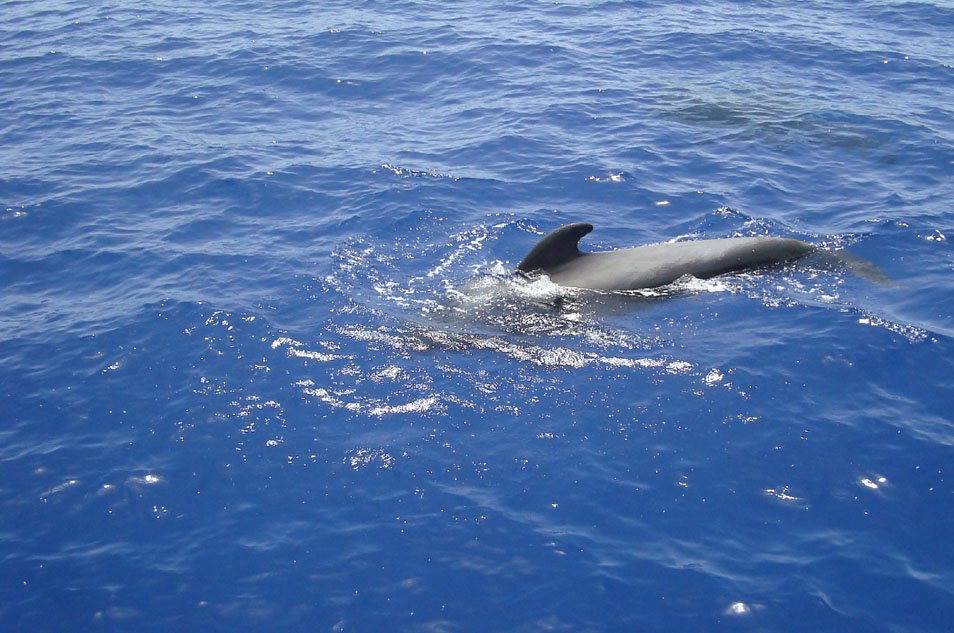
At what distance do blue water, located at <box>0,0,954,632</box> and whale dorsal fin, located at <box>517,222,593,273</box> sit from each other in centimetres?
51

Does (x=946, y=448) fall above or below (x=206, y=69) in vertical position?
below

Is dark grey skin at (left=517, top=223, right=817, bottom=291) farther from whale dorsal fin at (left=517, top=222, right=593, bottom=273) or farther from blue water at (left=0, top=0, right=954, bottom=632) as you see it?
blue water at (left=0, top=0, right=954, bottom=632)

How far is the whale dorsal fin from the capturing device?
14406mm

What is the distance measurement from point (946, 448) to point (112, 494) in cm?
1093

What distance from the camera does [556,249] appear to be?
14.6m

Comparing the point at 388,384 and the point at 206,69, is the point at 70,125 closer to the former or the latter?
the point at 206,69

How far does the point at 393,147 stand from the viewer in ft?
69.9

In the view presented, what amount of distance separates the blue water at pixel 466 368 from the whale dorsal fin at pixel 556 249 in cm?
51

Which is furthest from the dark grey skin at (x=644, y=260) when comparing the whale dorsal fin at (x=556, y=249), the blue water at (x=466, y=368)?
the blue water at (x=466, y=368)

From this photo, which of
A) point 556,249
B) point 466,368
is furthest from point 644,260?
point 466,368

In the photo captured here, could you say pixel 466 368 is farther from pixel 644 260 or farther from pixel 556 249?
pixel 644 260

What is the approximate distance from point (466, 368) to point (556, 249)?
2916mm

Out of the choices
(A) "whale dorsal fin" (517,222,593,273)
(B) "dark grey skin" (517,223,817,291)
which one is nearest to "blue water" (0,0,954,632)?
(B) "dark grey skin" (517,223,817,291)

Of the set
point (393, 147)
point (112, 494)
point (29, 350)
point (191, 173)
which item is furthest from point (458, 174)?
point (112, 494)
